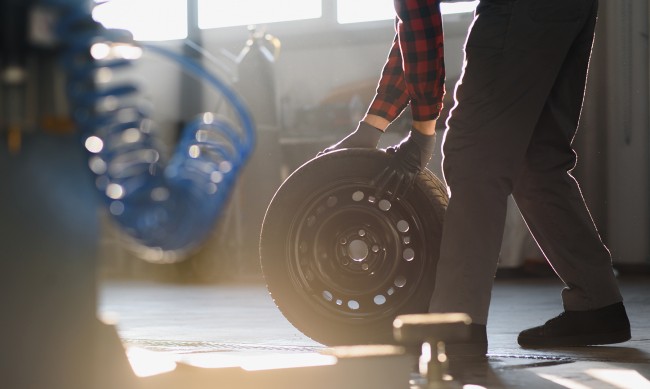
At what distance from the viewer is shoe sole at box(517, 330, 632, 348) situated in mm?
2453

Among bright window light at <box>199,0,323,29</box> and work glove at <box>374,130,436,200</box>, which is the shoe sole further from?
bright window light at <box>199,0,323,29</box>

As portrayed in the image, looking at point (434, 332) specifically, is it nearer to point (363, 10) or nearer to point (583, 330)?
point (583, 330)

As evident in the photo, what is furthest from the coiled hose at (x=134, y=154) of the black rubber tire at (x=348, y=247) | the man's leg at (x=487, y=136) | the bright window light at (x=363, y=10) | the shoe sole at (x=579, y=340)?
the bright window light at (x=363, y=10)

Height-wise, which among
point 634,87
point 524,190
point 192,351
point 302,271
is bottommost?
point 192,351

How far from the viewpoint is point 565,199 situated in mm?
2410

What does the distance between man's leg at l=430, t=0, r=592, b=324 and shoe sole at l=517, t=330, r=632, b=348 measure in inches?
14.0

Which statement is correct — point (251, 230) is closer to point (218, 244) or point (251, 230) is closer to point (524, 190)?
point (218, 244)

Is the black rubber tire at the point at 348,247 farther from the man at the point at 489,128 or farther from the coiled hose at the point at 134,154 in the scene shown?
the coiled hose at the point at 134,154

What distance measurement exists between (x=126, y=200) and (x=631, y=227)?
5430 millimetres

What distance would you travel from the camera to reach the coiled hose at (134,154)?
1.22 metres

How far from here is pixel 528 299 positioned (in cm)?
425

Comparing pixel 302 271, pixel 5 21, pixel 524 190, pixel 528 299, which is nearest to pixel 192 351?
pixel 302 271

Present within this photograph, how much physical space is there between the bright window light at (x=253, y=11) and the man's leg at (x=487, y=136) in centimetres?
472

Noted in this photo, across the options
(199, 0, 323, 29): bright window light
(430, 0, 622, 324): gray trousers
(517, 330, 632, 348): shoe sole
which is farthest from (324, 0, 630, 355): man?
(199, 0, 323, 29): bright window light
